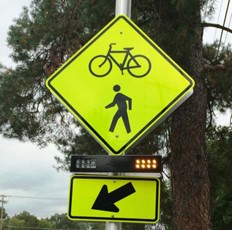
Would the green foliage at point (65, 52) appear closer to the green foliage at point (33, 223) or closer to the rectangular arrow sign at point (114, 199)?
the rectangular arrow sign at point (114, 199)

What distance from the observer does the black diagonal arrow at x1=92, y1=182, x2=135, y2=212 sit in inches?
128

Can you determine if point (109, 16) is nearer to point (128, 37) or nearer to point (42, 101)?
point (42, 101)

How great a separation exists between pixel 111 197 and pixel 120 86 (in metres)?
0.78

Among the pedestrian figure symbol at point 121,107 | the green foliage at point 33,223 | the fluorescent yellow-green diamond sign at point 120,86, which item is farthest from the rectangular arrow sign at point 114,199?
the green foliage at point 33,223

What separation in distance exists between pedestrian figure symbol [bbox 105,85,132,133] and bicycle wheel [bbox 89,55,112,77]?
170 mm

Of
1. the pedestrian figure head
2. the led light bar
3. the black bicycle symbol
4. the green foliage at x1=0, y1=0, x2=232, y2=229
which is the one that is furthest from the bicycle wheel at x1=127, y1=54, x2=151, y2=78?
the green foliage at x1=0, y1=0, x2=232, y2=229

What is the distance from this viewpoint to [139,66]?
3.59 m

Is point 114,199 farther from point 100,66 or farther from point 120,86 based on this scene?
point 100,66

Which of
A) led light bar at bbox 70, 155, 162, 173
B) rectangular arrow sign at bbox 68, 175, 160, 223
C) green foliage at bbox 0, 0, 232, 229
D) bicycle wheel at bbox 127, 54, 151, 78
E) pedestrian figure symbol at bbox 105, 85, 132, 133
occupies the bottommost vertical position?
rectangular arrow sign at bbox 68, 175, 160, 223

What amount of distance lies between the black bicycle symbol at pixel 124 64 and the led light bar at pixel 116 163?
0.65 meters

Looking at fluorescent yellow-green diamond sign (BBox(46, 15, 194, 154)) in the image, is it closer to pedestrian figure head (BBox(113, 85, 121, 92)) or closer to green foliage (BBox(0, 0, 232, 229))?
pedestrian figure head (BBox(113, 85, 121, 92))

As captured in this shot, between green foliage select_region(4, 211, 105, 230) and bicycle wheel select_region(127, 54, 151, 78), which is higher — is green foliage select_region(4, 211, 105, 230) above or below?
above

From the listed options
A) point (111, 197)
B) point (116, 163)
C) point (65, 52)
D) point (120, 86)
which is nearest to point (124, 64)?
point (120, 86)

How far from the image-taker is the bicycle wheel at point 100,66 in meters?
3.61
